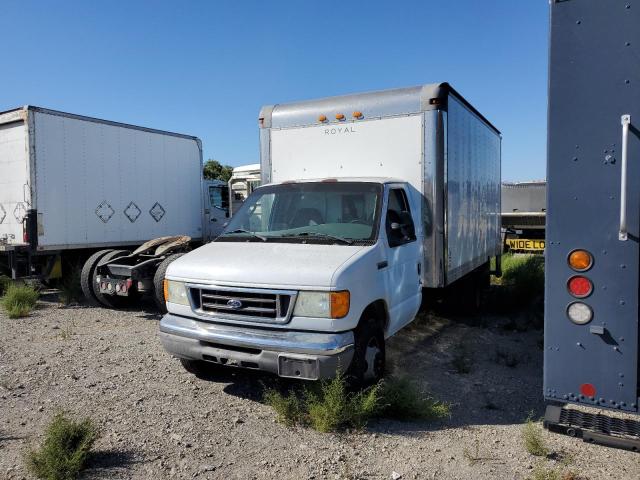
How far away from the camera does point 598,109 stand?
3.29 metres

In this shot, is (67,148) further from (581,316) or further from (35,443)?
(581,316)

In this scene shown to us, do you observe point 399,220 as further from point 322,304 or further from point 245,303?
point 245,303

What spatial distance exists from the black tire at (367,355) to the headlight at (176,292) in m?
1.61

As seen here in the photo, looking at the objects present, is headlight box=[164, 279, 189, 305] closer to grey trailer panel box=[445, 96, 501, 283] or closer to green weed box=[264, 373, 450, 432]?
green weed box=[264, 373, 450, 432]

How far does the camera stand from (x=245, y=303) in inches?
177

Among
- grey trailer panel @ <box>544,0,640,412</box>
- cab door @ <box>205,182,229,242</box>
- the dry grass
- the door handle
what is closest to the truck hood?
grey trailer panel @ <box>544,0,640,412</box>

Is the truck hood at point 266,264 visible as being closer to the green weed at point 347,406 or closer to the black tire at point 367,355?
the black tire at point 367,355

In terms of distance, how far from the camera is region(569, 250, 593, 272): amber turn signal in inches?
132

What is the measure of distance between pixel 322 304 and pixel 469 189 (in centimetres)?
438

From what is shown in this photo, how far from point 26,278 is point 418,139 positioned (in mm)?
7814

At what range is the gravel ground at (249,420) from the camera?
3.70 m

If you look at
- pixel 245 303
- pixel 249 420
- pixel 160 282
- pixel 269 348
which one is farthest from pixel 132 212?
pixel 269 348

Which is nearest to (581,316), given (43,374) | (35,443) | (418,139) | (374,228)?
(374,228)

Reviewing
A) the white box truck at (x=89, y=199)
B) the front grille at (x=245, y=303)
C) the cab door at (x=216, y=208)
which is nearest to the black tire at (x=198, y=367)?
the front grille at (x=245, y=303)
